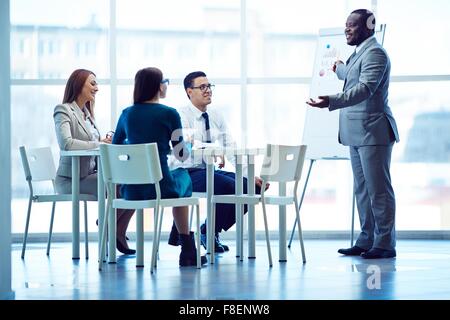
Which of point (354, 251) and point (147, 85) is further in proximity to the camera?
point (354, 251)

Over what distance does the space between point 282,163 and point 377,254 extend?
964 millimetres

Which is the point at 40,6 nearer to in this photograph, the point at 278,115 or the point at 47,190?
the point at 47,190

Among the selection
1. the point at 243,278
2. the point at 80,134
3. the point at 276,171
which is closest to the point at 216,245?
the point at 276,171

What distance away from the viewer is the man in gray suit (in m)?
6.00

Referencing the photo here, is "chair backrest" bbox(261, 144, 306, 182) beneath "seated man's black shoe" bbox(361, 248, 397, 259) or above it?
above

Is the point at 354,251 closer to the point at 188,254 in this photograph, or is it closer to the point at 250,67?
the point at 188,254

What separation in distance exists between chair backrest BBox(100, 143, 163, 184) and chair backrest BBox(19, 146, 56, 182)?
1311 mm

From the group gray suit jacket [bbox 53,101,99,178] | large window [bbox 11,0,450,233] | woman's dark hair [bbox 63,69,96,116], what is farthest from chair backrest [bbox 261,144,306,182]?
large window [bbox 11,0,450,233]

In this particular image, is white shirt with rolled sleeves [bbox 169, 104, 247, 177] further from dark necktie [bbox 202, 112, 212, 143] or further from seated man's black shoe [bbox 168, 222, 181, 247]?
seated man's black shoe [bbox 168, 222, 181, 247]

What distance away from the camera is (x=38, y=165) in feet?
21.9

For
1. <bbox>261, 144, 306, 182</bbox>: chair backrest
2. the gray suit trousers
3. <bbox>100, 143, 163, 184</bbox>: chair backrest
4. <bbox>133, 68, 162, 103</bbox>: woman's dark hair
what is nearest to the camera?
<bbox>100, 143, 163, 184</bbox>: chair backrest

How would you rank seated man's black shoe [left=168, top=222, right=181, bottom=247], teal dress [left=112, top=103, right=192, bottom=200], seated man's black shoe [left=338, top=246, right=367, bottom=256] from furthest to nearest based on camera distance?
1. seated man's black shoe [left=168, top=222, right=181, bottom=247]
2. seated man's black shoe [left=338, top=246, right=367, bottom=256]
3. teal dress [left=112, top=103, right=192, bottom=200]
